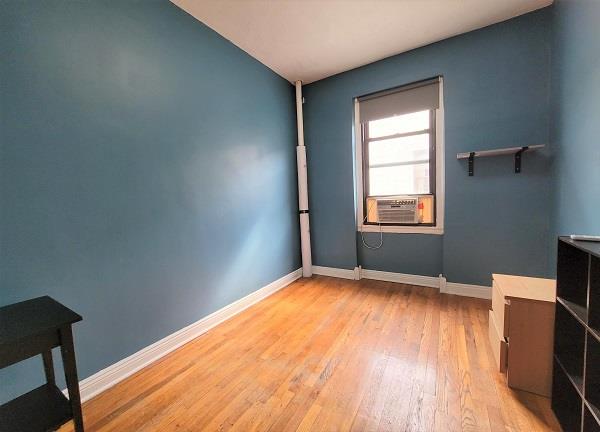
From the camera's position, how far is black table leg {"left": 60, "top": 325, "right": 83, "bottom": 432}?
1010 mm

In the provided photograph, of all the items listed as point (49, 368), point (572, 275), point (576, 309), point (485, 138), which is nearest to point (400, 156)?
point (485, 138)

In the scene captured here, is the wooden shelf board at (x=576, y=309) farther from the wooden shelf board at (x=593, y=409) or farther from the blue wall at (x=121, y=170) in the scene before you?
the blue wall at (x=121, y=170)

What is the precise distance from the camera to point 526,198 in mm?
2324

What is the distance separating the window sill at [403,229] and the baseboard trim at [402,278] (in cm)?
54

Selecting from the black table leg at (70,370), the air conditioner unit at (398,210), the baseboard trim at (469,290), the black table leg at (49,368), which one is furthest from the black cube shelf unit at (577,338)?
the black table leg at (49,368)

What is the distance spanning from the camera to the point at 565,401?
1134 millimetres

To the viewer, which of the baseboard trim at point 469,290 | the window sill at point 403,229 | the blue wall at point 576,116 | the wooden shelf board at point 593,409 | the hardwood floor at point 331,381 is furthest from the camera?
the window sill at point 403,229

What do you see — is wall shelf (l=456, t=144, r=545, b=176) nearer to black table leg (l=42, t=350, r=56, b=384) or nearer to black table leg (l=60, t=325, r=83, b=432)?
black table leg (l=60, t=325, r=83, b=432)

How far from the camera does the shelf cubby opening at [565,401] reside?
3.43 feet

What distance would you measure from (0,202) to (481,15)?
372cm

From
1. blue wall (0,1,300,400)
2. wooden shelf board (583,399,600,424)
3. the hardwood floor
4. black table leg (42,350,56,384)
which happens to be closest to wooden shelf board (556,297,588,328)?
wooden shelf board (583,399,600,424)

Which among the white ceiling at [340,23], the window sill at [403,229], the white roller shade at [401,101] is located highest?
the white ceiling at [340,23]

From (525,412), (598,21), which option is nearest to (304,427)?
(525,412)

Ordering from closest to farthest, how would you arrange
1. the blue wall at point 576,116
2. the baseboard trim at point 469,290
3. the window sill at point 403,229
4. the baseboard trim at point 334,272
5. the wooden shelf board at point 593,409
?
the wooden shelf board at point 593,409 → the blue wall at point 576,116 → the baseboard trim at point 469,290 → the window sill at point 403,229 → the baseboard trim at point 334,272
